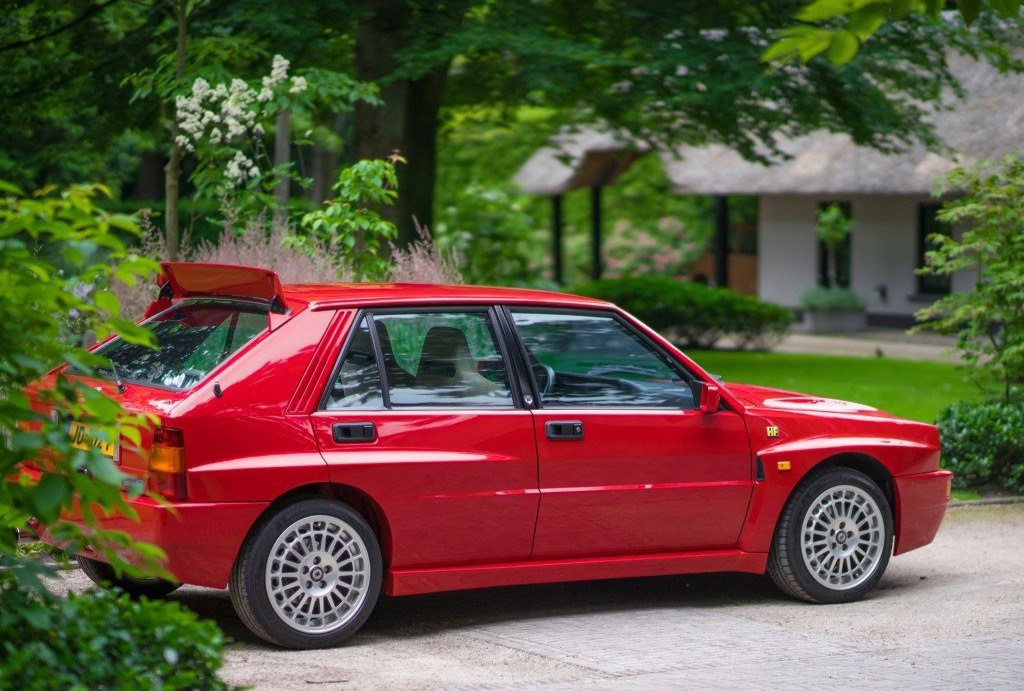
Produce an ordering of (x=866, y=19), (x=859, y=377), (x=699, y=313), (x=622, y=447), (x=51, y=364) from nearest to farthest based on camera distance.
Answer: (x=866, y=19) < (x=51, y=364) < (x=622, y=447) < (x=859, y=377) < (x=699, y=313)

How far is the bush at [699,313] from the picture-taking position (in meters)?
26.1

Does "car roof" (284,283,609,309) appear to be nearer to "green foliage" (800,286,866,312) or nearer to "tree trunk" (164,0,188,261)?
"tree trunk" (164,0,188,261)

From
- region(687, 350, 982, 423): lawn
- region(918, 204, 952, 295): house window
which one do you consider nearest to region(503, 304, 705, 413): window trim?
region(687, 350, 982, 423): lawn

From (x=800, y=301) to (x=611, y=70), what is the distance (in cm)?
1378

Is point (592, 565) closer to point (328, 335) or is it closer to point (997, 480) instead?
point (328, 335)

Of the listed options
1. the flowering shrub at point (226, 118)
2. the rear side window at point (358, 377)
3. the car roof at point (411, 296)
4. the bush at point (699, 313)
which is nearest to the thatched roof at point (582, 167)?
the bush at point (699, 313)

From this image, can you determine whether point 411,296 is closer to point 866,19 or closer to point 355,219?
point 866,19

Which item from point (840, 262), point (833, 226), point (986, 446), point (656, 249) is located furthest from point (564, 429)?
point (656, 249)

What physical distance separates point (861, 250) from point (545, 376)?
25951 mm

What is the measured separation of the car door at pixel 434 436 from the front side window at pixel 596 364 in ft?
0.89

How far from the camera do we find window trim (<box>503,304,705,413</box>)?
754 centimetres

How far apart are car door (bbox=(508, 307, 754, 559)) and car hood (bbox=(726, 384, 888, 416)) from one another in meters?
0.43

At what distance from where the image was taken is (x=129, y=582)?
7.99 meters

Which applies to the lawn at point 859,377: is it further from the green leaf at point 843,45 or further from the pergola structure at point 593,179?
the green leaf at point 843,45
